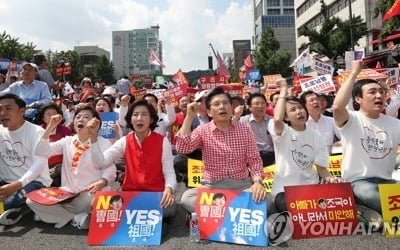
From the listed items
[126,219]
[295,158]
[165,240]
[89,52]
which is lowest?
[165,240]

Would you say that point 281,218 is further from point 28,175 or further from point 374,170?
point 28,175

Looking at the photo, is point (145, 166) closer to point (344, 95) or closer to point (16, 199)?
point (16, 199)

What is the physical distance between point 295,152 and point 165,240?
5.73 feet

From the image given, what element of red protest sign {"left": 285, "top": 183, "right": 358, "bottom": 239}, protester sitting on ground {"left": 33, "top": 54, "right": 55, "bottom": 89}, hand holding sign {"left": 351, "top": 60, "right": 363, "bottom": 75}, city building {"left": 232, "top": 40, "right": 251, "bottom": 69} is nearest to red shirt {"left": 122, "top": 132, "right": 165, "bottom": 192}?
red protest sign {"left": 285, "top": 183, "right": 358, "bottom": 239}

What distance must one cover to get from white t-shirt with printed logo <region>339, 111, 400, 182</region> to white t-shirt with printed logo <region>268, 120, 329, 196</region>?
35 cm

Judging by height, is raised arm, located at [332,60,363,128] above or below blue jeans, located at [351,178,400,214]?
above

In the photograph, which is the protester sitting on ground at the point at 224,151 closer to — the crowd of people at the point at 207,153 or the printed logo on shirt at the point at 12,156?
the crowd of people at the point at 207,153

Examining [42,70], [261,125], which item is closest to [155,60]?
[42,70]

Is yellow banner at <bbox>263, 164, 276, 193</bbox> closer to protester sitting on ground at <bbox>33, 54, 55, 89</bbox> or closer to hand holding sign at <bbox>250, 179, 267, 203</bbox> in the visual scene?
hand holding sign at <bbox>250, 179, 267, 203</bbox>

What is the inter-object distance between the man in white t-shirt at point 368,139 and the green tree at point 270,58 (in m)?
38.7

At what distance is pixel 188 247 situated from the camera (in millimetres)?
3953

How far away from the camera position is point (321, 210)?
161 inches

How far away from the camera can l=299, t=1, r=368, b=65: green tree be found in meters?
32.8

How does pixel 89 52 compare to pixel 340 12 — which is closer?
pixel 340 12
